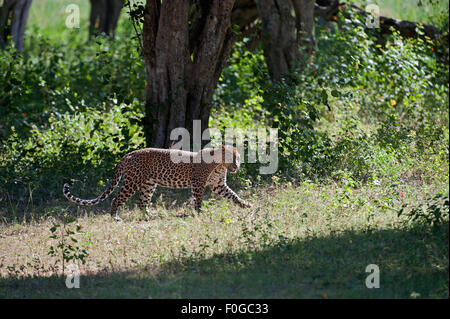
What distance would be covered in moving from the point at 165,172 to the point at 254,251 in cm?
256

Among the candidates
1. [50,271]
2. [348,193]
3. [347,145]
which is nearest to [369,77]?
[347,145]

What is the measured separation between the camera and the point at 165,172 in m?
10.1

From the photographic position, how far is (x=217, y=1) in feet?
37.7

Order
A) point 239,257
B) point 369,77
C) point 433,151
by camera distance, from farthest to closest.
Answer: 1. point 369,77
2. point 433,151
3. point 239,257

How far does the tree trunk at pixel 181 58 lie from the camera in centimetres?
1152

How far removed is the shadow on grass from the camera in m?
6.86

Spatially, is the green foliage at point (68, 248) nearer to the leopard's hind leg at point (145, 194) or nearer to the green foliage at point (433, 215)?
the leopard's hind leg at point (145, 194)

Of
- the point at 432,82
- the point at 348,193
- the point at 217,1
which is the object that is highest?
the point at 217,1

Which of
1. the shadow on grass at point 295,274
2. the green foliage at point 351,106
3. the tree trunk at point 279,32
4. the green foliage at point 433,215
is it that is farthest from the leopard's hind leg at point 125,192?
the tree trunk at point 279,32

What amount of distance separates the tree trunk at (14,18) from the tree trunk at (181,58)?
5.70 metres

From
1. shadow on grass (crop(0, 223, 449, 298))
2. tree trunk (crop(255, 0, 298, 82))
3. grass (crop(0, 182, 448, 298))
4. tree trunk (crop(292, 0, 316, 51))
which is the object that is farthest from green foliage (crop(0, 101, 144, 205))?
tree trunk (crop(292, 0, 316, 51))

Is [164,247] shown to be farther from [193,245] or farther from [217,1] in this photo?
[217,1]

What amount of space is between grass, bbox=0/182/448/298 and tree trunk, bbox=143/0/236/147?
210 cm

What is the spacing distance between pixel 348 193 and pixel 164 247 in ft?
9.09
